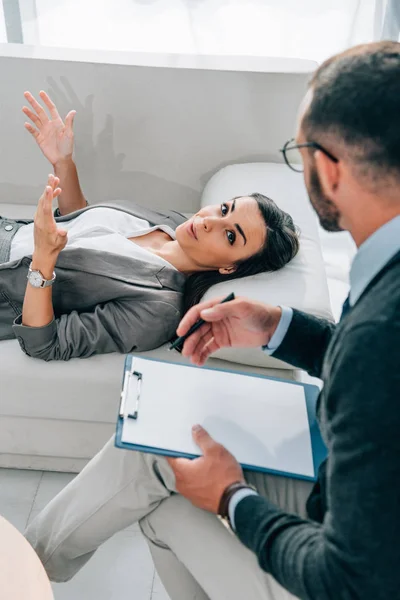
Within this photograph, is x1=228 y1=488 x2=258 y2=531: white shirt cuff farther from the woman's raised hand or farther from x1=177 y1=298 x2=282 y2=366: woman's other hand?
the woman's raised hand

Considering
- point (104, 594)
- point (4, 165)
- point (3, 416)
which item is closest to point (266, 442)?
point (104, 594)

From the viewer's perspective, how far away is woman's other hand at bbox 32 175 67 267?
1606mm

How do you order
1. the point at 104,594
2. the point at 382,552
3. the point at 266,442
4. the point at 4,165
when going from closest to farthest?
the point at 382,552 < the point at 266,442 < the point at 104,594 < the point at 4,165

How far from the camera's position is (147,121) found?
2.20 m

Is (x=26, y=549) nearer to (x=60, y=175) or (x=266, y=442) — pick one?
(x=266, y=442)

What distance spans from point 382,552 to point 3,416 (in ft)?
3.74

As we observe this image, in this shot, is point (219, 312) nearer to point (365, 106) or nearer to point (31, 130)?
point (365, 106)

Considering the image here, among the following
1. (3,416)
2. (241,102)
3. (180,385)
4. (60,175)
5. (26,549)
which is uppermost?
(241,102)

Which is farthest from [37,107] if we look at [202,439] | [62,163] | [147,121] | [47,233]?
[202,439]

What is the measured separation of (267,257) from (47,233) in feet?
1.81

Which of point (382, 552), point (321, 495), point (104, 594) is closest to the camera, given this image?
point (382, 552)

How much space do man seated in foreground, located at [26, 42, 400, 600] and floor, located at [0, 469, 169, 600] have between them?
0.90 feet

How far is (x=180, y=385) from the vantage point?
1.42 meters

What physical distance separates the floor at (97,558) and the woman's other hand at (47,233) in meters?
0.62
